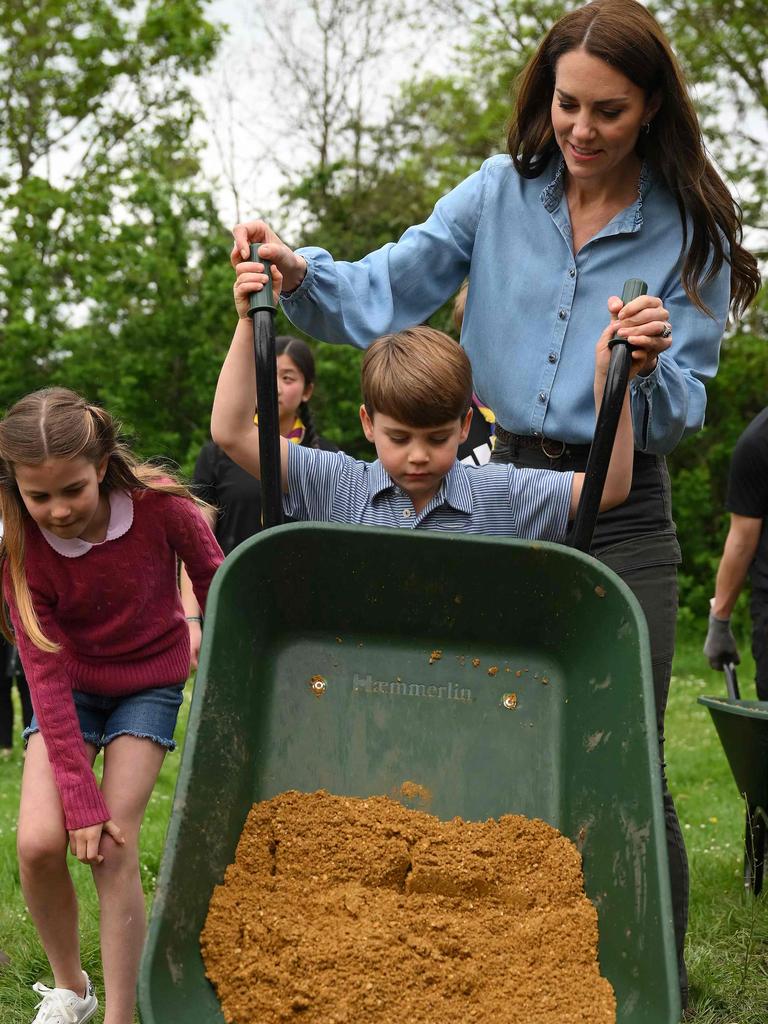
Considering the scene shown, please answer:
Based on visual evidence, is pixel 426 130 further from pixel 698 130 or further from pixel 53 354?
pixel 698 130

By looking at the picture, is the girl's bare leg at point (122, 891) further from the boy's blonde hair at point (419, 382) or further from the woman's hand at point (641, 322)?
the woman's hand at point (641, 322)

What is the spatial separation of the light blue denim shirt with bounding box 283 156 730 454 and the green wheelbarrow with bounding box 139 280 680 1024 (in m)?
0.33

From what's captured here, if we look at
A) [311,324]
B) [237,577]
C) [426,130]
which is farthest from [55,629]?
[426,130]

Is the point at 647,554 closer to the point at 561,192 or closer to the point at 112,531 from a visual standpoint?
the point at 561,192

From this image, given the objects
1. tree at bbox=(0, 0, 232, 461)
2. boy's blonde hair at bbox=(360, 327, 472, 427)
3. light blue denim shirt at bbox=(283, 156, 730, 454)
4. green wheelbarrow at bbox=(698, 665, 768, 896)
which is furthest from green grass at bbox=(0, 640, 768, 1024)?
tree at bbox=(0, 0, 232, 461)

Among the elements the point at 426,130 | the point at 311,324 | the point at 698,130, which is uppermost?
the point at 698,130

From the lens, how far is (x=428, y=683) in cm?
233

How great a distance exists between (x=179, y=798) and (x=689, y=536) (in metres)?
9.51

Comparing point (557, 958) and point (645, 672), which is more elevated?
point (645, 672)

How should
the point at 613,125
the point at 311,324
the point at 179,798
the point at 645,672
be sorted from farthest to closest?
the point at 311,324, the point at 613,125, the point at 645,672, the point at 179,798

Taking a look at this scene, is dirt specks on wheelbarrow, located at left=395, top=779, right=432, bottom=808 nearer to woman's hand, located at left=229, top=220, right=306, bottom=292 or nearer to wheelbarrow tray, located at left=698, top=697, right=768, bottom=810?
wheelbarrow tray, located at left=698, top=697, right=768, bottom=810

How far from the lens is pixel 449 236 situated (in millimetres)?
2588

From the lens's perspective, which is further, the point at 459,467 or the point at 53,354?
the point at 53,354

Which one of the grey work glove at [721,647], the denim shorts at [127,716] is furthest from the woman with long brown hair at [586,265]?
the grey work glove at [721,647]
